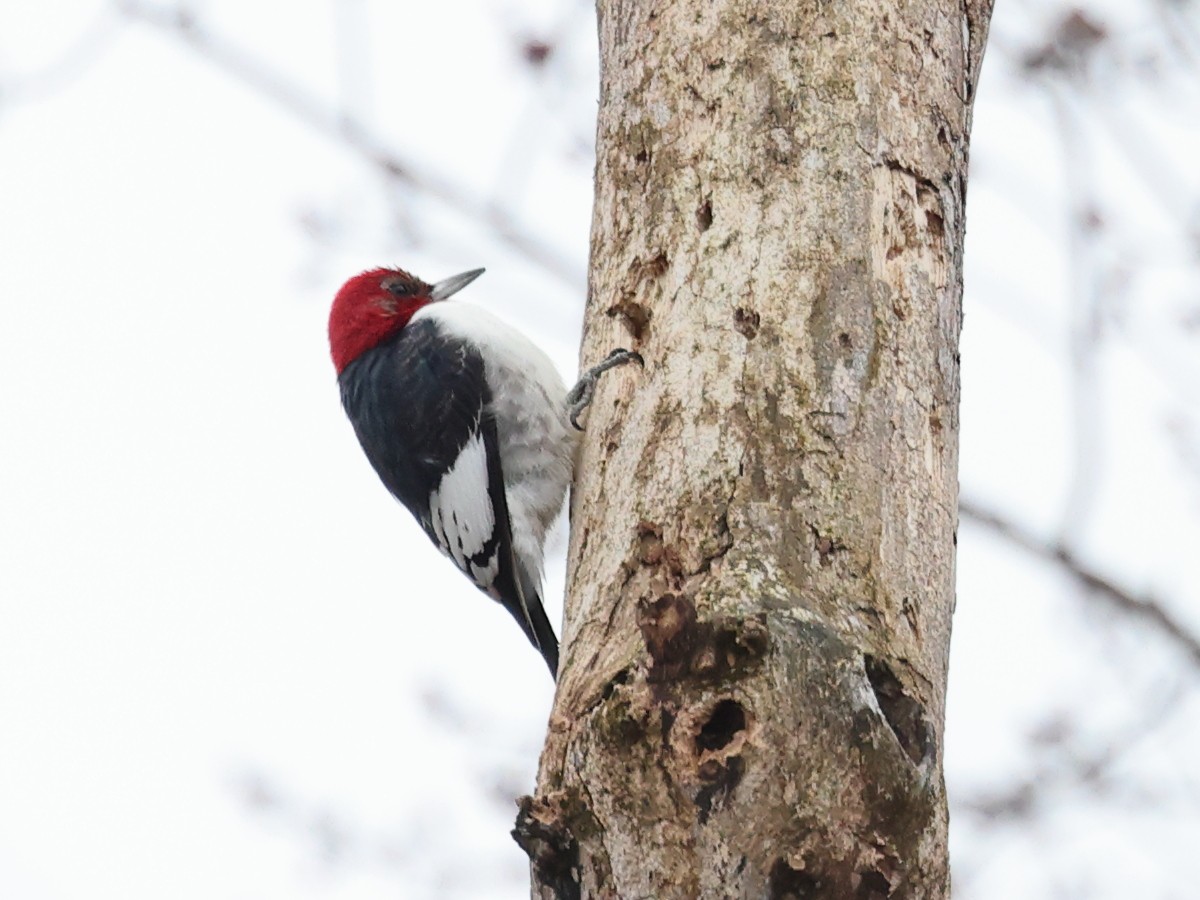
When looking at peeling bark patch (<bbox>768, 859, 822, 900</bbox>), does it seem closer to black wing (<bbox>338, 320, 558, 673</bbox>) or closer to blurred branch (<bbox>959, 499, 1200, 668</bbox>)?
black wing (<bbox>338, 320, 558, 673</bbox>)

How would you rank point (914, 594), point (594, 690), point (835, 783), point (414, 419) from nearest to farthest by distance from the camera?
point (835, 783)
point (594, 690)
point (914, 594)
point (414, 419)

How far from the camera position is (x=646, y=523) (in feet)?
6.55

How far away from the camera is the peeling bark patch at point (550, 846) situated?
1.67m

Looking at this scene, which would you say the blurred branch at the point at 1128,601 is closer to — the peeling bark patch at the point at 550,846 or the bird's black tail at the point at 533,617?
the bird's black tail at the point at 533,617

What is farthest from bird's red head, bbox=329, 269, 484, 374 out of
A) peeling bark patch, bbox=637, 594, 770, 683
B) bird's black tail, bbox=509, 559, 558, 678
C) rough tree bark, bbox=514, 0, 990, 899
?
peeling bark patch, bbox=637, 594, 770, 683

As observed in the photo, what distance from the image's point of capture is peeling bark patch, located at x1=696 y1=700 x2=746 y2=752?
165cm

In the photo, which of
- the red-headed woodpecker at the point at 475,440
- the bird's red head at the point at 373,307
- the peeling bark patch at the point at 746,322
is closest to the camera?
the peeling bark patch at the point at 746,322

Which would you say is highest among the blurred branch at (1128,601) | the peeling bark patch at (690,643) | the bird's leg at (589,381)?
the blurred branch at (1128,601)

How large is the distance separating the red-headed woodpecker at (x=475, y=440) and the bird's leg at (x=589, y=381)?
0.78ft

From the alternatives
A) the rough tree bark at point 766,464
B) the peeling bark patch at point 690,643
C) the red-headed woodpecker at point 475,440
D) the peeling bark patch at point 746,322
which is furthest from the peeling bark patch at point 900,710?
the red-headed woodpecker at point 475,440

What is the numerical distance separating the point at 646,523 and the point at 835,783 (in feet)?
1.68

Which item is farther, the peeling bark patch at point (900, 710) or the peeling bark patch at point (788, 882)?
the peeling bark patch at point (900, 710)

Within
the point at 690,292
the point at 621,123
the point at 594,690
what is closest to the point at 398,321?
the point at 621,123

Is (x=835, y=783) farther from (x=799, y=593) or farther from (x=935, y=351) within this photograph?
(x=935, y=351)
